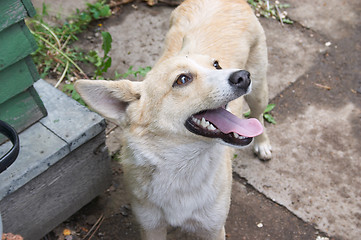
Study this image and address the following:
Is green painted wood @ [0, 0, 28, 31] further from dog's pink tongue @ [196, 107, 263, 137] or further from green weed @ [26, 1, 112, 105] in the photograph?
green weed @ [26, 1, 112, 105]

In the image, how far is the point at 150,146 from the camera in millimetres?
2496

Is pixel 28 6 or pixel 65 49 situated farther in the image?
pixel 65 49

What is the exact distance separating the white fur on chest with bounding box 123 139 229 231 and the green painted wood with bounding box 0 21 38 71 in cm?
105

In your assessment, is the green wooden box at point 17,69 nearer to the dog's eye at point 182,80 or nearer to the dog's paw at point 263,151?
the dog's eye at point 182,80

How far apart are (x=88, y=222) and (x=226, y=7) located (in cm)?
224

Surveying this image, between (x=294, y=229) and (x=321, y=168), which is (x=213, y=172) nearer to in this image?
(x=294, y=229)

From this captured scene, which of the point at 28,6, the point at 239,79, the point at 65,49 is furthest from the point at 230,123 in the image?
the point at 65,49

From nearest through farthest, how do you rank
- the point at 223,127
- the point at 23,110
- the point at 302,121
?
the point at 223,127 → the point at 23,110 → the point at 302,121

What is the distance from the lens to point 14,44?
2.80m

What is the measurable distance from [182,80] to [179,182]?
26.4 inches

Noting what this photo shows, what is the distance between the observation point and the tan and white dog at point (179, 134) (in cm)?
233

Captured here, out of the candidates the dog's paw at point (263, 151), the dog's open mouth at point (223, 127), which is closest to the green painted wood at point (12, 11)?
the dog's open mouth at point (223, 127)

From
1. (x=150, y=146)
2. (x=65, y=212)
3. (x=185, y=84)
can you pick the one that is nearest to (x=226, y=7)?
(x=185, y=84)

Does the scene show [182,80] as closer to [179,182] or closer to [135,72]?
[179,182]
